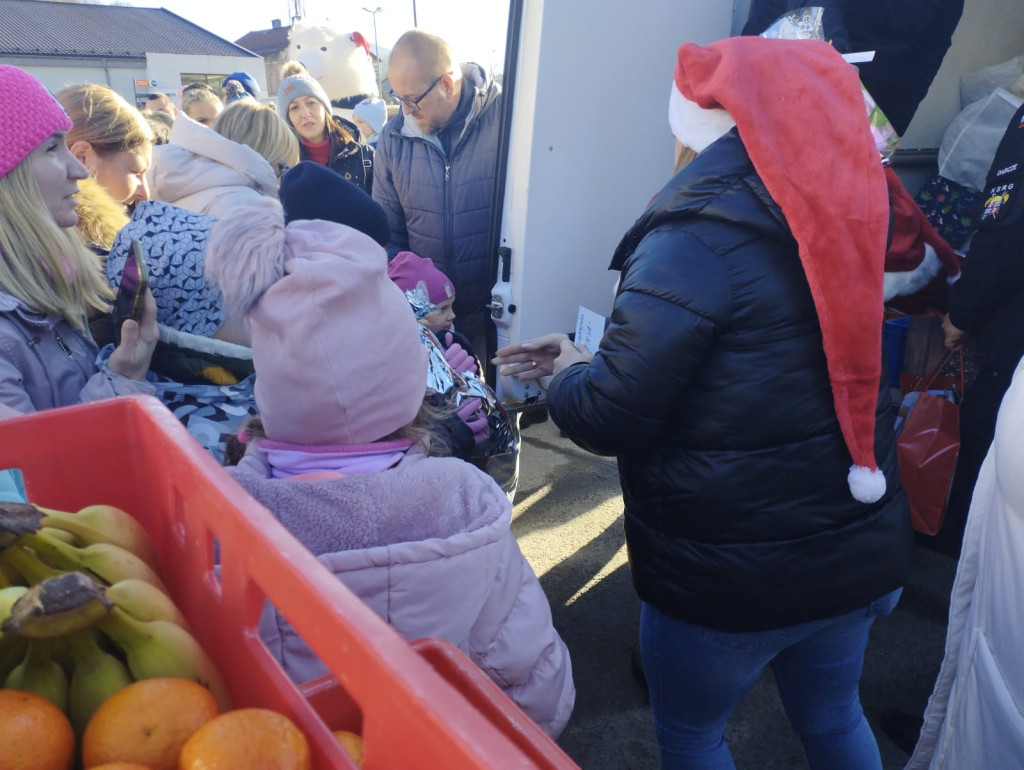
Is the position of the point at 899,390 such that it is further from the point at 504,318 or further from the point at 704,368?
the point at 704,368

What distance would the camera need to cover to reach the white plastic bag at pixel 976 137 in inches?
120

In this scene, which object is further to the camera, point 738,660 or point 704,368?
point 738,660

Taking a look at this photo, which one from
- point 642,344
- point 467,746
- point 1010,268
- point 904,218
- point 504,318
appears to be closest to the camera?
point 467,746

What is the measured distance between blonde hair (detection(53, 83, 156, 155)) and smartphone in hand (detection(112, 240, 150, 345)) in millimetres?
1172

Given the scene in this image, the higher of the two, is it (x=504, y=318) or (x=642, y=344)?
(x=642, y=344)

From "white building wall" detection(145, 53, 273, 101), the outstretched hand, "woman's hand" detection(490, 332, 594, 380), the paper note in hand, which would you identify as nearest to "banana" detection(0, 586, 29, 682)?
"woman's hand" detection(490, 332, 594, 380)

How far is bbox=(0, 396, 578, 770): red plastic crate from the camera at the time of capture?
1.35 ft

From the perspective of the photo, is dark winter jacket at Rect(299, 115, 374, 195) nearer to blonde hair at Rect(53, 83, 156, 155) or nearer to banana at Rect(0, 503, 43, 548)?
blonde hair at Rect(53, 83, 156, 155)

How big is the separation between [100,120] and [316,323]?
1.85 metres

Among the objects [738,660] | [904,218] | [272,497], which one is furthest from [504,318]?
[272,497]

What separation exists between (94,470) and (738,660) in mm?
1167

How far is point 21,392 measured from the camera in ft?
4.48

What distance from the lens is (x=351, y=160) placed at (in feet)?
14.6

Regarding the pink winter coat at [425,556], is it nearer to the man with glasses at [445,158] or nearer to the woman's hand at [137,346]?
the woman's hand at [137,346]
